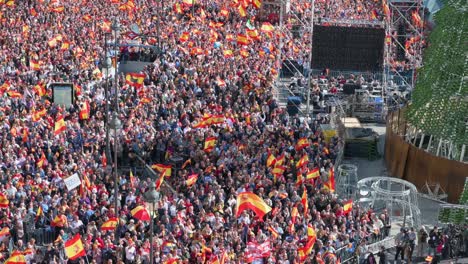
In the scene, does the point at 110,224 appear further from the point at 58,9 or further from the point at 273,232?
the point at 58,9

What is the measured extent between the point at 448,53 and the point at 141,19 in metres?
23.7

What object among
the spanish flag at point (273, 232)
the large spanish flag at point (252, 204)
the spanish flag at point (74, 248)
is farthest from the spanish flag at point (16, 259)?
the spanish flag at point (273, 232)

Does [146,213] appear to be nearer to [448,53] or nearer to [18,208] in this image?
[18,208]

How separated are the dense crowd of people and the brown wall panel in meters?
2.37

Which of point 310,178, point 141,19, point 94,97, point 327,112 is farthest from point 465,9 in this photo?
point 141,19

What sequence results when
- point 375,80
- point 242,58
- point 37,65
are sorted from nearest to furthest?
1. point 37,65
2. point 242,58
3. point 375,80

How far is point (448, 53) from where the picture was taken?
128 feet

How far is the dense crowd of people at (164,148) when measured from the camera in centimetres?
3038

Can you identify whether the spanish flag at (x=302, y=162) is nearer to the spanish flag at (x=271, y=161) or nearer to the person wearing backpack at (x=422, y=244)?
the spanish flag at (x=271, y=161)

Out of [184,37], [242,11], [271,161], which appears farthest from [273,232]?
[242,11]

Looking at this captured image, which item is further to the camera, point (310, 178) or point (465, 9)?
point (465, 9)

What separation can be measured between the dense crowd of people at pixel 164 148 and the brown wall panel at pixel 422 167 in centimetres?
237

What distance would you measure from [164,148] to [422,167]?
983 centimetres

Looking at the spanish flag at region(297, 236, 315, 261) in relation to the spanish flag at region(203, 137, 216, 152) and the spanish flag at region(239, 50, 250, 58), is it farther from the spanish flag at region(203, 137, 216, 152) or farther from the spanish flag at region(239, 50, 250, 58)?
the spanish flag at region(239, 50, 250, 58)
